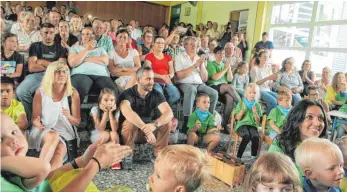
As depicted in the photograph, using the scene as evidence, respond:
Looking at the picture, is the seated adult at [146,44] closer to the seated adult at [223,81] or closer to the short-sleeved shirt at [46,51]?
the seated adult at [223,81]

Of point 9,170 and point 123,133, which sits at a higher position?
point 9,170

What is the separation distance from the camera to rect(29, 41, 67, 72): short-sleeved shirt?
2967 millimetres

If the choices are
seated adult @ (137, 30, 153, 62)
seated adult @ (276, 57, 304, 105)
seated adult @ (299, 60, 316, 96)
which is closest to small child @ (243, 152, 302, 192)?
seated adult @ (137, 30, 153, 62)

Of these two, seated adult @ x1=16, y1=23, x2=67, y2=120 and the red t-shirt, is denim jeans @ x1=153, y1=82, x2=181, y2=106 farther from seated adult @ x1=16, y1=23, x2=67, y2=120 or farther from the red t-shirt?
seated adult @ x1=16, y1=23, x2=67, y2=120

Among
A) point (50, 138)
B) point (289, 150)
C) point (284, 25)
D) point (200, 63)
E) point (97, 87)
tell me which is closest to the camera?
point (289, 150)

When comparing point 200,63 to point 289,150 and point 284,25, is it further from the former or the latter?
point 284,25

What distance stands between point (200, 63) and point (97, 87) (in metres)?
1.32

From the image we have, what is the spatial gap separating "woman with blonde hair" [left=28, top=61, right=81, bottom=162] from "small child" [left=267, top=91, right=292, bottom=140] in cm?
186

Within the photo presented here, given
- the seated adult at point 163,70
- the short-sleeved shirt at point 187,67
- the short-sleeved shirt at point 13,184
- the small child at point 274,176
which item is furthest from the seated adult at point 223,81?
the short-sleeved shirt at point 13,184

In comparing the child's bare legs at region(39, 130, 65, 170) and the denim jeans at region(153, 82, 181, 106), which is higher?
the denim jeans at region(153, 82, 181, 106)

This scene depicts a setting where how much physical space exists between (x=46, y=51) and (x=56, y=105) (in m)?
0.91

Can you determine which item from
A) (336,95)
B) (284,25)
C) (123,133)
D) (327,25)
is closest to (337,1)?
(327,25)

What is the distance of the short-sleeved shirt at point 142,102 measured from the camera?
2.63m

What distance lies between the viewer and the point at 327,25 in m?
6.15
